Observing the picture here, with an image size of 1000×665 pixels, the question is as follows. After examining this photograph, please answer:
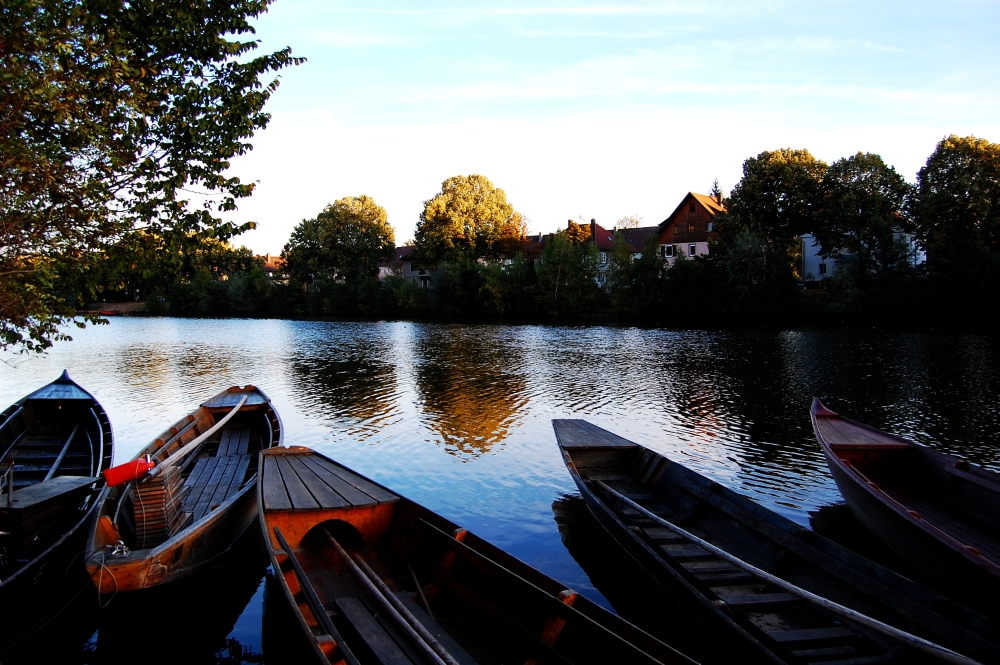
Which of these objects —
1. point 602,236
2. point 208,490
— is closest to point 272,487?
point 208,490

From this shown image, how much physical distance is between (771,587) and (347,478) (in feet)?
20.2

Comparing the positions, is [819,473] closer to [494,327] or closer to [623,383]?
[623,383]

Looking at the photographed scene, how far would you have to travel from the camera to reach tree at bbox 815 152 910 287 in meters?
53.5

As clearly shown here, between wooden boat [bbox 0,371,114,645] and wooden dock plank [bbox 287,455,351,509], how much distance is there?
2.82 metres

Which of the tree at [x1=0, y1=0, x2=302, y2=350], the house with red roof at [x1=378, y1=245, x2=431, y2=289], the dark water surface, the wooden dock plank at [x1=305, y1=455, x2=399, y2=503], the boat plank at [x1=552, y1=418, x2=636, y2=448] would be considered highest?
the house with red roof at [x1=378, y1=245, x2=431, y2=289]

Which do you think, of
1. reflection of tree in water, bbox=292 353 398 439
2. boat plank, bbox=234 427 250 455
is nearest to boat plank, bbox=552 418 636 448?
boat plank, bbox=234 427 250 455

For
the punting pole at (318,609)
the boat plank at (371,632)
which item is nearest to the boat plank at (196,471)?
the punting pole at (318,609)

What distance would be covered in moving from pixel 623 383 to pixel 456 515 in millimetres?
16298

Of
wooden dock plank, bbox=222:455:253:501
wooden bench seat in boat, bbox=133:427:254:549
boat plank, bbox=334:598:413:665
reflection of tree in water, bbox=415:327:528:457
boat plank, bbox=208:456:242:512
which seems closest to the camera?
boat plank, bbox=334:598:413:665

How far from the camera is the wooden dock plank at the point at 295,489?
27.1 feet

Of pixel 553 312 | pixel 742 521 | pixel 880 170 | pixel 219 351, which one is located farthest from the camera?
pixel 553 312

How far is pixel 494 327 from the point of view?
194 ft

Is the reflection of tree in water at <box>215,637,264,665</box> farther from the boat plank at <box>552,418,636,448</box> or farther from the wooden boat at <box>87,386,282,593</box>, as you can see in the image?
the boat plank at <box>552,418,636,448</box>

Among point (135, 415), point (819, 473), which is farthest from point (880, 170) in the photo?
point (135, 415)
